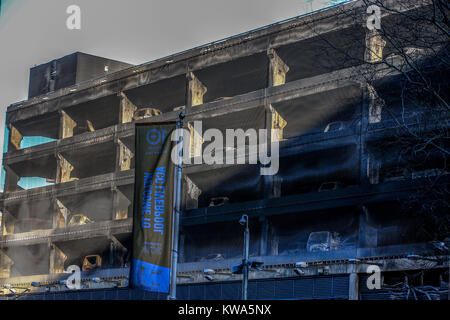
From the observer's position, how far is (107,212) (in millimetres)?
57469

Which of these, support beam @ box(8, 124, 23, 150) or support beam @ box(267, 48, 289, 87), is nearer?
support beam @ box(267, 48, 289, 87)

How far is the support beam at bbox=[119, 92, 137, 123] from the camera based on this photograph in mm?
55656

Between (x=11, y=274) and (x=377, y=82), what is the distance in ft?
119

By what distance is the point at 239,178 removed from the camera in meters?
49.0

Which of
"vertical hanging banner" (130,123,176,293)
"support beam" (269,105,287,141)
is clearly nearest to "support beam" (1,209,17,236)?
"support beam" (269,105,287,141)

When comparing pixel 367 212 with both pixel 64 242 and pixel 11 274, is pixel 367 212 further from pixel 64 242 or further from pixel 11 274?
pixel 11 274

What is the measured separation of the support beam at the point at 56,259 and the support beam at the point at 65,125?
9284mm

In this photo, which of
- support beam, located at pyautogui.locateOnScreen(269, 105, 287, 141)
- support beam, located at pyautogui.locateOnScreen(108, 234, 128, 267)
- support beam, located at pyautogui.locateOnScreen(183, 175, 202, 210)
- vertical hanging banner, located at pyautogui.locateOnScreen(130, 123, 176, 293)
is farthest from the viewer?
support beam, located at pyautogui.locateOnScreen(108, 234, 128, 267)

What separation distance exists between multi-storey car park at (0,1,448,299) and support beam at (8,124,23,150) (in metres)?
0.09

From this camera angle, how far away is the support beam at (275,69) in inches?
1877

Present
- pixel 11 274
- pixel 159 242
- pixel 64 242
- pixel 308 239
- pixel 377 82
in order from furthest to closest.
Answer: pixel 11 274
pixel 64 242
pixel 308 239
pixel 377 82
pixel 159 242

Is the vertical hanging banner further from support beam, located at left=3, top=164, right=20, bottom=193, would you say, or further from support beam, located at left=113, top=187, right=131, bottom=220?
support beam, located at left=3, top=164, right=20, bottom=193

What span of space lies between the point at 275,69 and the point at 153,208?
27221mm
